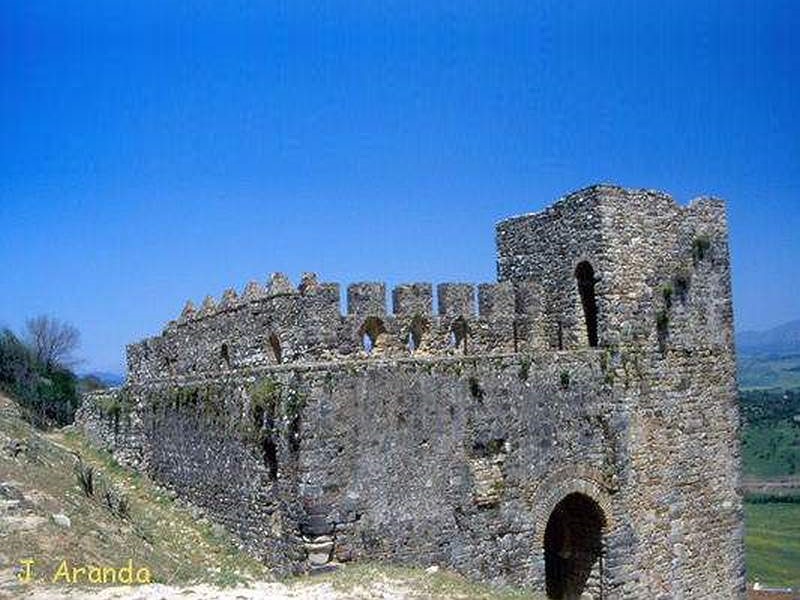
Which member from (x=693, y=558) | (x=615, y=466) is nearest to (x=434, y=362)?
(x=615, y=466)

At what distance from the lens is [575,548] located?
17938 mm

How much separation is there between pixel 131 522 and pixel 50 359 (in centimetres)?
3155

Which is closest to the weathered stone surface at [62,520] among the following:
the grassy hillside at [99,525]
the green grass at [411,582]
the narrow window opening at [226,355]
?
the grassy hillside at [99,525]

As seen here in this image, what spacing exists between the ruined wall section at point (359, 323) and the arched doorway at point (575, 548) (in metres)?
3.48

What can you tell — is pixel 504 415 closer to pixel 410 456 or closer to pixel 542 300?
pixel 410 456

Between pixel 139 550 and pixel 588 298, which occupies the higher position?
pixel 588 298

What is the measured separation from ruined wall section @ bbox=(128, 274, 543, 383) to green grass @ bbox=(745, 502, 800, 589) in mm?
36796

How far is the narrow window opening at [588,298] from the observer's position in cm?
1838

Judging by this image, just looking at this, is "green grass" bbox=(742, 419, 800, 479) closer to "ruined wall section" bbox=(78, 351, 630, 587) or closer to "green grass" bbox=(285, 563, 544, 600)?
"ruined wall section" bbox=(78, 351, 630, 587)

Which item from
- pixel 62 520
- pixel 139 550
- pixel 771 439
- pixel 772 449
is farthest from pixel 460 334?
pixel 771 439

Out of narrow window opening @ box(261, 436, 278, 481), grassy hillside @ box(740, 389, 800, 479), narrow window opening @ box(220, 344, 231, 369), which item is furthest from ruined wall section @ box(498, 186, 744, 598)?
grassy hillside @ box(740, 389, 800, 479)

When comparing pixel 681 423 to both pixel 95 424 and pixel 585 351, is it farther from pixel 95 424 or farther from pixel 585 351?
pixel 95 424

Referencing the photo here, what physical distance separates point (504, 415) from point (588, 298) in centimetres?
426

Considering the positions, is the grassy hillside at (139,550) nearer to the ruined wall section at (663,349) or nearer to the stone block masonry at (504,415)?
the stone block masonry at (504,415)
